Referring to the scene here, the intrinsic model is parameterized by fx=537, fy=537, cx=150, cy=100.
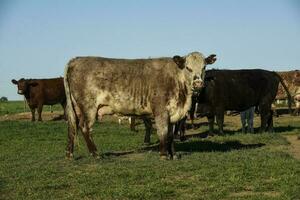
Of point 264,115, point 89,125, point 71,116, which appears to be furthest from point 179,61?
point 264,115

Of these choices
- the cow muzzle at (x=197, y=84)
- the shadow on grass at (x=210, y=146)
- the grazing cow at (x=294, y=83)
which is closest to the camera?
the cow muzzle at (x=197, y=84)

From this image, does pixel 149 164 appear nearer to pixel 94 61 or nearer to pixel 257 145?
pixel 94 61

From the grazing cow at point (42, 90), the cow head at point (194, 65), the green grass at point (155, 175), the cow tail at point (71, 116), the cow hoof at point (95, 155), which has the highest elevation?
the cow head at point (194, 65)

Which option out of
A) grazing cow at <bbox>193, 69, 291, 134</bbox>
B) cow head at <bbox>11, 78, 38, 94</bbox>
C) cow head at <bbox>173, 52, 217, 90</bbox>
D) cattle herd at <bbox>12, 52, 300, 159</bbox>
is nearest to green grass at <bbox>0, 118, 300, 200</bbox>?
cattle herd at <bbox>12, 52, 300, 159</bbox>

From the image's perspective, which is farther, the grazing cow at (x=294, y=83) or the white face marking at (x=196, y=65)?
the grazing cow at (x=294, y=83)

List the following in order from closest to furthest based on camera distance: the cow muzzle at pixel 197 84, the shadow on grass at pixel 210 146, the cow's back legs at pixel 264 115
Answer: the cow muzzle at pixel 197 84, the shadow on grass at pixel 210 146, the cow's back legs at pixel 264 115

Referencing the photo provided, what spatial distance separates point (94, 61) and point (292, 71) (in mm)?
23831

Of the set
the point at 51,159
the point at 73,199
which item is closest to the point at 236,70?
the point at 51,159

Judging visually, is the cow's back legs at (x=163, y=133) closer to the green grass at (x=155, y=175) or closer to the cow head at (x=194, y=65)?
the green grass at (x=155, y=175)

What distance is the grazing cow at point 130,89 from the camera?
13.1 m

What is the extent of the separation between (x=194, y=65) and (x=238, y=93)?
27.3ft

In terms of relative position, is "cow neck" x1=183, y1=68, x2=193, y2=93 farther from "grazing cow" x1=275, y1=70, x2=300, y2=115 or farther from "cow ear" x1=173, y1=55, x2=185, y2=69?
"grazing cow" x1=275, y1=70, x2=300, y2=115

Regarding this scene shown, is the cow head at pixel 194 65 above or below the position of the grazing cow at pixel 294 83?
above

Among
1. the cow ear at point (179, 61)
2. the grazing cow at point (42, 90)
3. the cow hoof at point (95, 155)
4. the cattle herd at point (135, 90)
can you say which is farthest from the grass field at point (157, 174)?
the grazing cow at point (42, 90)
